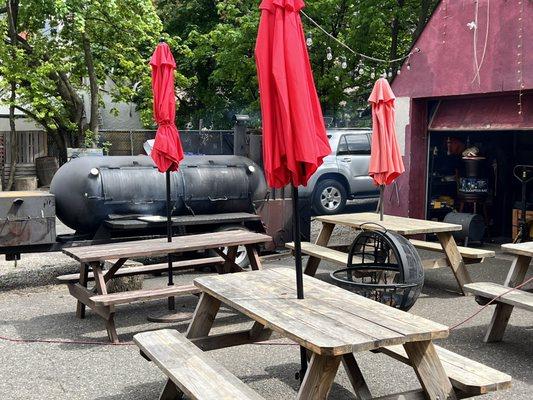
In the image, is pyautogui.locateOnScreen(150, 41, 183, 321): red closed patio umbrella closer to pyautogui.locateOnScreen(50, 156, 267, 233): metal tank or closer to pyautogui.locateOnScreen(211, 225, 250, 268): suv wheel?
pyautogui.locateOnScreen(50, 156, 267, 233): metal tank

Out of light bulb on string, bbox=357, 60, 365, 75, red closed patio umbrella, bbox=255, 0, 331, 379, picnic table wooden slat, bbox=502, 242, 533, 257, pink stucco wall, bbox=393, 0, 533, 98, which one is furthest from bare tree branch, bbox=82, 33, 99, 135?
red closed patio umbrella, bbox=255, 0, 331, 379

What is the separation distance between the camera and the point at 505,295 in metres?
6.46

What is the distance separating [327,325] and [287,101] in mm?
1366

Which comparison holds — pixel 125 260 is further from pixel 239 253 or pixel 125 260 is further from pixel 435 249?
pixel 435 249

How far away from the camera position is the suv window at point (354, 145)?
54.6ft

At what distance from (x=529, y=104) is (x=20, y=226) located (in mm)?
7540

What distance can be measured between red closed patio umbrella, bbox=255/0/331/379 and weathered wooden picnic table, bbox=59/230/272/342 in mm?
3152

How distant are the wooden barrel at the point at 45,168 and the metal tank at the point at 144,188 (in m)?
14.8

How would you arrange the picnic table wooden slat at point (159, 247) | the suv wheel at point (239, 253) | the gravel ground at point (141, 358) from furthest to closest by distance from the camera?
1. the suv wheel at point (239, 253)
2. the picnic table wooden slat at point (159, 247)
3. the gravel ground at point (141, 358)

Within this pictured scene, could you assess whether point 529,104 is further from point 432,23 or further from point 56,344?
point 56,344

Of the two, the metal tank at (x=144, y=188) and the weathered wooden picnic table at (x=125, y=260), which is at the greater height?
the metal tank at (x=144, y=188)

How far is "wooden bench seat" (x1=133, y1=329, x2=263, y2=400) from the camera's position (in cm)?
408

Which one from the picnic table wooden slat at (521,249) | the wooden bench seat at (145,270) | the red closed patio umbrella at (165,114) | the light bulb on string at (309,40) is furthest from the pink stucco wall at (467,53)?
the red closed patio umbrella at (165,114)

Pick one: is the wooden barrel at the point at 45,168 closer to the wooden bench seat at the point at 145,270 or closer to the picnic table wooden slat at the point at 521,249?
the wooden bench seat at the point at 145,270
